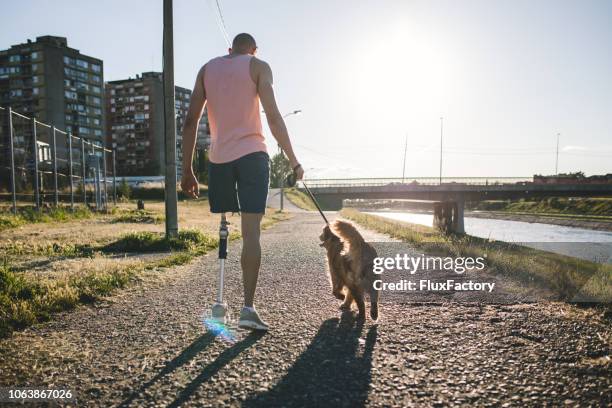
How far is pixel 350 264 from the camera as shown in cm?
328

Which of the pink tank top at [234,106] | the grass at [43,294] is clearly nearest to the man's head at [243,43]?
the pink tank top at [234,106]

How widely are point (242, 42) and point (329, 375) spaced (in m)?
2.49

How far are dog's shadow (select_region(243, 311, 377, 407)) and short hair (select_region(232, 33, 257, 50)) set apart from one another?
229cm

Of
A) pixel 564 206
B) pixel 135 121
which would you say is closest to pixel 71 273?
pixel 564 206

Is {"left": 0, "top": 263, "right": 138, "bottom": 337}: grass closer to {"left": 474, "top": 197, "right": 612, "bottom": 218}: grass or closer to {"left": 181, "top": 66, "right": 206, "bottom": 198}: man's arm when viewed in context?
{"left": 181, "top": 66, "right": 206, "bottom": 198}: man's arm

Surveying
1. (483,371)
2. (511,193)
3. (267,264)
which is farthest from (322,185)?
(483,371)

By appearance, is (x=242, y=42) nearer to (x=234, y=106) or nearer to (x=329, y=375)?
(x=234, y=106)

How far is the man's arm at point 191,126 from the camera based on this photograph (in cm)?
307

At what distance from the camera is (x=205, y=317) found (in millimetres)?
3170

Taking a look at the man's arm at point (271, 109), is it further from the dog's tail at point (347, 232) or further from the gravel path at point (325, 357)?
the gravel path at point (325, 357)

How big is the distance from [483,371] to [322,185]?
57300mm

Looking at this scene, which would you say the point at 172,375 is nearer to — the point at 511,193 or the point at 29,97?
the point at 511,193

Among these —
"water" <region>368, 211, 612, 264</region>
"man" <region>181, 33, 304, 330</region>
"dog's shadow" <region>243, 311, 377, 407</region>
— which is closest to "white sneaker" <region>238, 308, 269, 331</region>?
"man" <region>181, 33, 304, 330</region>

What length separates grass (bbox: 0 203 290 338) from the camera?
3029 millimetres
